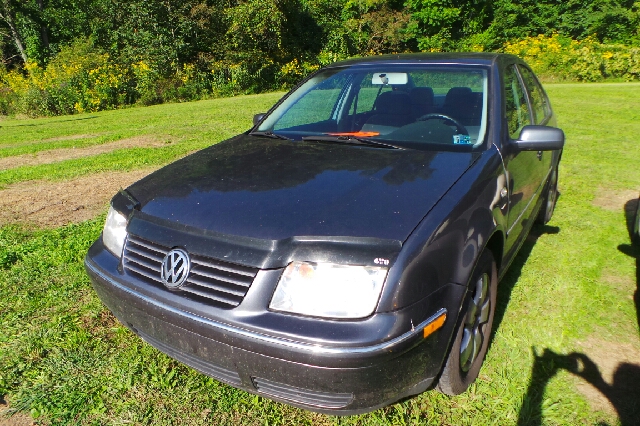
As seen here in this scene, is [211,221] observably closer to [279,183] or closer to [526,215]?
[279,183]

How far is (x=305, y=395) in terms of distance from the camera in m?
1.84

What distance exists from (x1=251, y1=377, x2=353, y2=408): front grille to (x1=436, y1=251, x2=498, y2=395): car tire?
0.58 metres

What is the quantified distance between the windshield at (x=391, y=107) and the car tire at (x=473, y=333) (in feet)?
2.48

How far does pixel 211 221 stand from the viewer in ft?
6.73

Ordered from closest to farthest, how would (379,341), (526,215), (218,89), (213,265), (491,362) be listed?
(379,341), (213,265), (491,362), (526,215), (218,89)

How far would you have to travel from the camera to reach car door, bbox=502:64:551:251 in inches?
110

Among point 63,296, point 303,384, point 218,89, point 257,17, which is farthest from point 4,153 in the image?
point 257,17

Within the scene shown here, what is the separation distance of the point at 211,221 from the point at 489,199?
4.43 feet

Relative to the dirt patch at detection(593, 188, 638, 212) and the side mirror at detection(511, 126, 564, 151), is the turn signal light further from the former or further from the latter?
the dirt patch at detection(593, 188, 638, 212)

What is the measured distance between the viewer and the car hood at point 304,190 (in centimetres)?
194

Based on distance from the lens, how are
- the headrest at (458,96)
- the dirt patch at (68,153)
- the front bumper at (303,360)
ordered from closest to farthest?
the front bumper at (303,360) → the headrest at (458,96) → the dirt patch at (68,153)

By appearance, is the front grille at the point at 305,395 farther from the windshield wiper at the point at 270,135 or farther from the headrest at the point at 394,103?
the headrest at the point at 394,103

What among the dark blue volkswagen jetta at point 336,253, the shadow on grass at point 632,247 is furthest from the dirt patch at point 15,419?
the shadow on grass at point 632,247

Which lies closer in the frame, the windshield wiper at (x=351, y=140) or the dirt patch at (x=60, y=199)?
the windshield wiper at (x=351, y=140)
